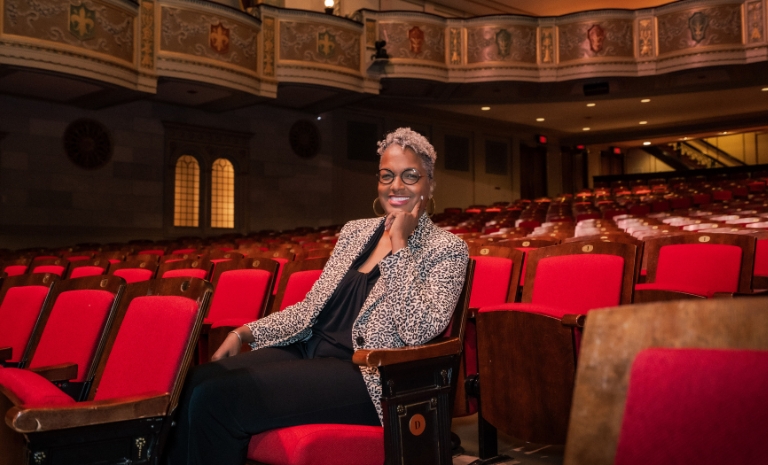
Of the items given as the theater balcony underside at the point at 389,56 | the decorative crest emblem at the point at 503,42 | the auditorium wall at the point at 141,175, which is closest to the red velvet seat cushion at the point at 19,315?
the theater balcony underside at the point at 389,56

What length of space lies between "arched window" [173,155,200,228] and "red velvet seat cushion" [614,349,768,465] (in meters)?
10.1

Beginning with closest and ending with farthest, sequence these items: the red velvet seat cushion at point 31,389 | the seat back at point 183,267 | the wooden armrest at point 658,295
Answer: the red velvet seat cushion at point 31,389 → the wooden armrest at point 658,295 → the seat back at point 183,267

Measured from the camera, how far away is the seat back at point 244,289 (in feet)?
7.73

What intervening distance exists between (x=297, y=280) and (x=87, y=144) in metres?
8.15

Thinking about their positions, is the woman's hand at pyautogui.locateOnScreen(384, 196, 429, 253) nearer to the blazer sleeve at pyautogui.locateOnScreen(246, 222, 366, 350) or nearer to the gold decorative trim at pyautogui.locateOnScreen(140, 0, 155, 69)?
the blazer sleeve at pyautogui.locateOnScreen(246, 222, 366, 350)

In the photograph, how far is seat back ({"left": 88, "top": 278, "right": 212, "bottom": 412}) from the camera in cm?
114

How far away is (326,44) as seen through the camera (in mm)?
9320

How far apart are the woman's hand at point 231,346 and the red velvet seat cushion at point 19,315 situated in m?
0.66

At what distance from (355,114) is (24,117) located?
18.1 ft

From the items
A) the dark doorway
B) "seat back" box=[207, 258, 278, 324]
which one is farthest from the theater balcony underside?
"seat back" box=[207, 258, 278, 324]

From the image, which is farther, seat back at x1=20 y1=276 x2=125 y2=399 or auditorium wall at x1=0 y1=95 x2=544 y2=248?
auditorium wall at x1=0 y1=95 x2=544 y2=248

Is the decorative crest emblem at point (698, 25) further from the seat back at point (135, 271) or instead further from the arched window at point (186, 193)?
the seat back at point (135, 271)

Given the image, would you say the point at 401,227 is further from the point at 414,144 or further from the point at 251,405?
the point at 251,405

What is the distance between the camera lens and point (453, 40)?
413 inches
